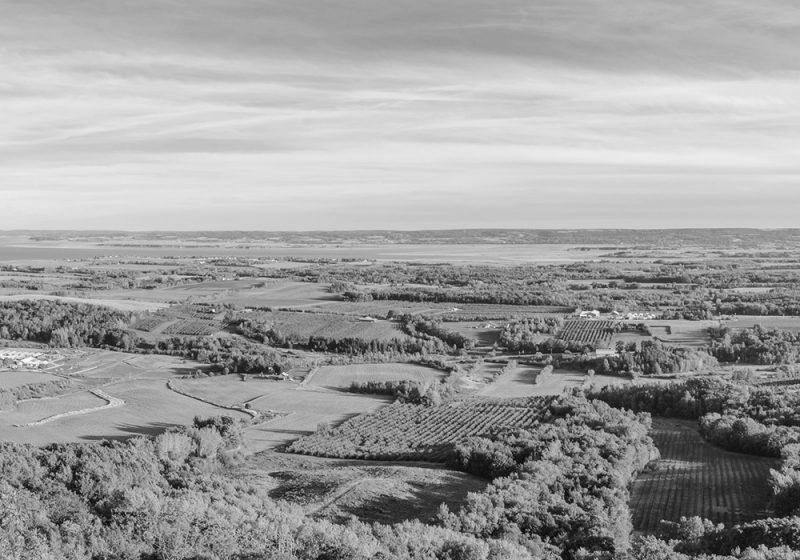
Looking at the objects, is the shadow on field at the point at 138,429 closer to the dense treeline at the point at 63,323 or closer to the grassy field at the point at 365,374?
the grassy field at the point at 365,374

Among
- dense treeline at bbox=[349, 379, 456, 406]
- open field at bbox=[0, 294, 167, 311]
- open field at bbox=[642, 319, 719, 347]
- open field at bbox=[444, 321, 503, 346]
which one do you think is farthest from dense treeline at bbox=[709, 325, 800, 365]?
open field at bbox=[0, 294, 167, 311]

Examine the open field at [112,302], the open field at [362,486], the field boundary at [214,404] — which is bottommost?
the field boundary at [214,404]

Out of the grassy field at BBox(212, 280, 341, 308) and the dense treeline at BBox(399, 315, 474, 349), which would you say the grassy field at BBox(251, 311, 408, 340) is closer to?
the dense treeline at BBox(399, 315, 474, 349)

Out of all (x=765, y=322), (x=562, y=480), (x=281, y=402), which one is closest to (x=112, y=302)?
(x=281, y=402)

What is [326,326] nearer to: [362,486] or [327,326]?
[327,326]

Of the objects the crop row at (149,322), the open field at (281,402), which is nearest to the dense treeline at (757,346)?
the open field at (281,402)
